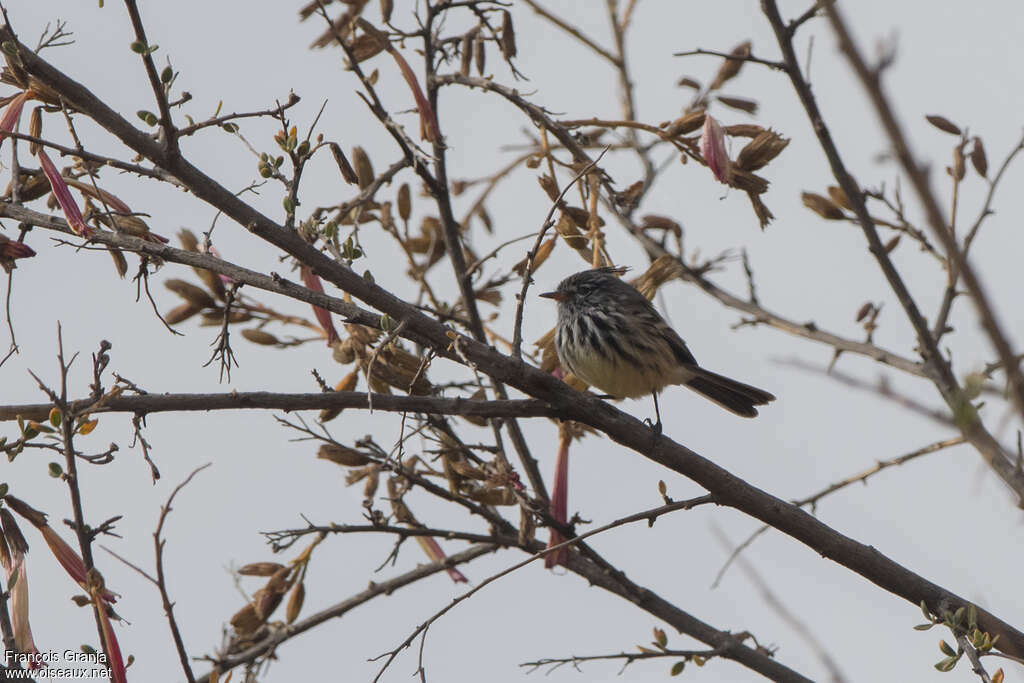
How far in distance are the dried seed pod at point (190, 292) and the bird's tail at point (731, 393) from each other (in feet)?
10.7

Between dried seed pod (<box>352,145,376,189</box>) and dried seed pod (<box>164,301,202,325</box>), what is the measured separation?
865 millimetres

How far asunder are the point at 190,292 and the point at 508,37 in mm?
1576

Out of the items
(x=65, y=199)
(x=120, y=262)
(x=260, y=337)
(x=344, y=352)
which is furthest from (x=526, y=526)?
(x=65, y=199)

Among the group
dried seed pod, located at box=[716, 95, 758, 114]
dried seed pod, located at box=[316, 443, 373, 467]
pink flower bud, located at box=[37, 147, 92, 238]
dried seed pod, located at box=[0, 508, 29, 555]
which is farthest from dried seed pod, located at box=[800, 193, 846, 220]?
dried seed pod, located at box=[0, 508, 29, 555]

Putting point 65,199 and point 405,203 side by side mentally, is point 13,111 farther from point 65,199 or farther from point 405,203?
point 405,203

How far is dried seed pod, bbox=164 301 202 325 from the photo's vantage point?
4570mm

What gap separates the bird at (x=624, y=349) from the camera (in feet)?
20.0

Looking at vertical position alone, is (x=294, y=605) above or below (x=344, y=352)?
below

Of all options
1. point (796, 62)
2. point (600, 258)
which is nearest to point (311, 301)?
point (600, 258)

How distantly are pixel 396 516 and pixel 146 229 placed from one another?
1.51 m

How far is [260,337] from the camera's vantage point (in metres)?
4.76

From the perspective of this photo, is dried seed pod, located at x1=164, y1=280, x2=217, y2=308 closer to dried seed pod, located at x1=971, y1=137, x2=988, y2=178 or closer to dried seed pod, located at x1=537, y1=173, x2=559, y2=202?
dried seed pod, located at x1=537, y1=173, x2=559, y2=202

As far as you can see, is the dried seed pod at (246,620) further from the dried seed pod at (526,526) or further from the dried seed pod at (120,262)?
the dried seed pod at (120,262)

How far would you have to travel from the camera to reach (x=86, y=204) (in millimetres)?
3525
